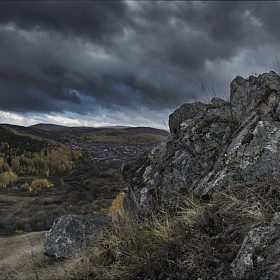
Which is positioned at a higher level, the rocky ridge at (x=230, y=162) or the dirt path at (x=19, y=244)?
the rocky ridge at (x=230, y=162)

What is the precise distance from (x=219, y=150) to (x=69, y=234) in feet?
15.8

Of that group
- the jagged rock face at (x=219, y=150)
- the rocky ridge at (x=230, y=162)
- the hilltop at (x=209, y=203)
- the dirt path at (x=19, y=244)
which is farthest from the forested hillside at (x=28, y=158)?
the hilltop at (x=209, y=203)

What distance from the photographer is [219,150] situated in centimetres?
727

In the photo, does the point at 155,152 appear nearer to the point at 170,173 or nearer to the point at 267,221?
the point at 170,173

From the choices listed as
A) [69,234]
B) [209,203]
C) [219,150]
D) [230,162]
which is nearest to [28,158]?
[69,234]

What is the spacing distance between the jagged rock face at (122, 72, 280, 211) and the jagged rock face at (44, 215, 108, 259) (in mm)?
1446

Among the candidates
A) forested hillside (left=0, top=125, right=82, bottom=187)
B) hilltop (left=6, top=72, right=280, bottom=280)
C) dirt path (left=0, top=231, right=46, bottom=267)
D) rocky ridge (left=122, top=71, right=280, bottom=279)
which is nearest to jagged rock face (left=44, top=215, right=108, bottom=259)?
hilltop (left=6, top=72, right=280, bottom=280)

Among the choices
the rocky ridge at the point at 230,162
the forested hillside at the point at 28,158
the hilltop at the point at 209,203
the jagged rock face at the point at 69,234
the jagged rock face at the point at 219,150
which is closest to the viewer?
the rocky ridge at the point at 230,162

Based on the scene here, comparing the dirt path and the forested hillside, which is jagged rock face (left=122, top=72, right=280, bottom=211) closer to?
the dirt path

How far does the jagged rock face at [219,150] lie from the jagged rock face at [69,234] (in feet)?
4.74

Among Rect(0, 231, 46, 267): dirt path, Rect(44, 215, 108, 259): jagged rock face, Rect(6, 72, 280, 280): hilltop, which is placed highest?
Rect(6, 72, 280, 280): hilltop

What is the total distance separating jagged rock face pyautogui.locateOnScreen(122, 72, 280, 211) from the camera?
610 cm

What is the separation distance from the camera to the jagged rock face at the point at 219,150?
610 centimetres

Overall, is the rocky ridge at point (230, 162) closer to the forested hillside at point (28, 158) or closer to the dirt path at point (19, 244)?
the dirt path at point (19, 244)
